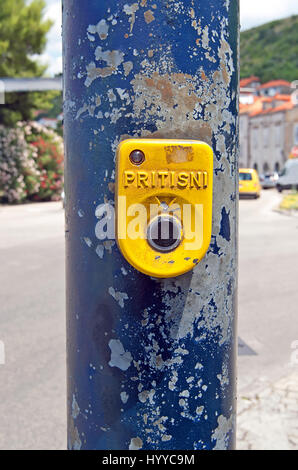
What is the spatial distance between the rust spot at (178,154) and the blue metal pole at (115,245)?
1.7 inches

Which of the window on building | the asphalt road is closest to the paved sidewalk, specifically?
the asphalt road

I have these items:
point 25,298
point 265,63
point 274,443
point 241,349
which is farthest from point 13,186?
point 265,63

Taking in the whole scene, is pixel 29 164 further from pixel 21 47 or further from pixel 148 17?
pixel 148 17

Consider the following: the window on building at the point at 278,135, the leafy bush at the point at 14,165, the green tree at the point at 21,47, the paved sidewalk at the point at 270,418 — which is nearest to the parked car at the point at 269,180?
the window on building at the point at 278,135

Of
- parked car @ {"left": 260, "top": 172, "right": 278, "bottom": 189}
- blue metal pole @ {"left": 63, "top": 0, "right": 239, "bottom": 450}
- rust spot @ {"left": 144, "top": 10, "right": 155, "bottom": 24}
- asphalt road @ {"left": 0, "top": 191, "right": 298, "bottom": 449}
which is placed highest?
rust spot @ {"left": 144, "top": 10, "right": 155, "bottom": 24}

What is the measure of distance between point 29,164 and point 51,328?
18.9 meters

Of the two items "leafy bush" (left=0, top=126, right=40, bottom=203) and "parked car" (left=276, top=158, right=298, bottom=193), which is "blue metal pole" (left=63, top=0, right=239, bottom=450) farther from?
"parked car" (left=276, top=158, right=298, bottom=193)

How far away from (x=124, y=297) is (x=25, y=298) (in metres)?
5.66

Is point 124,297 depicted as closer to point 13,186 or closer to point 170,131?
point 170,131

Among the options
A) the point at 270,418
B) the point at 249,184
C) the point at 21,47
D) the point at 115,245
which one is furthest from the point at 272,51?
the point at 115,245

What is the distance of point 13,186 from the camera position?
23047 millimetres

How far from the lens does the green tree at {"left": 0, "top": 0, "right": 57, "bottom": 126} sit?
77.2ft

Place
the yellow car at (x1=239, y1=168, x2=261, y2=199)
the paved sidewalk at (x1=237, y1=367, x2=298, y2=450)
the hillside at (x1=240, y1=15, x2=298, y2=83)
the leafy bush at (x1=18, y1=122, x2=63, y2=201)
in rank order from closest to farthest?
the paved sidewalk at (x1=237, y1=367, x2=298, y2=450) < the leafy bush at (x1=18, y1=122, x2=63, y2=201) < the yellow car at (x1=239, y1=168, x2=261, y2=199) < the hillside at (x1=240, y1=15, x2=298, y2=83)

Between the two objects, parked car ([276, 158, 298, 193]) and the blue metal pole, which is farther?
parked car ([276, 158, 298, 193])
